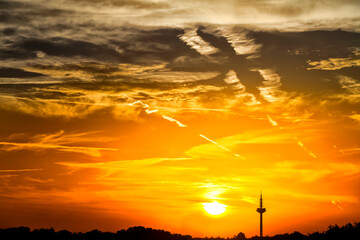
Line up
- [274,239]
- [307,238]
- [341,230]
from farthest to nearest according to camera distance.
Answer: [274,239]
[307,238]
[341,230]

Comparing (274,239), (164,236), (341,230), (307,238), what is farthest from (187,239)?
(341,230)

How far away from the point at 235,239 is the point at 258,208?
63.0ft

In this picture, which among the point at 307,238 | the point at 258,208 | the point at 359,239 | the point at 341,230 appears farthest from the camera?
the point at 258,208

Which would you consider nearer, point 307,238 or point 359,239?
point 359,239

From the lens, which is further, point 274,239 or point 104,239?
point 104,239

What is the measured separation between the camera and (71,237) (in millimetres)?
140375

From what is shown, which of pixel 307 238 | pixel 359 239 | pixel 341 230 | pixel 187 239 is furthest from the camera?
pixel 187 239

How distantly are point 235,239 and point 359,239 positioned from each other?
64314 millimetres

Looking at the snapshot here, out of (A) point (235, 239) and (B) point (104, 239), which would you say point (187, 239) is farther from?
(B) point (104, 239)

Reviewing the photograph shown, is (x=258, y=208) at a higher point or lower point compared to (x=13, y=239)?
higher

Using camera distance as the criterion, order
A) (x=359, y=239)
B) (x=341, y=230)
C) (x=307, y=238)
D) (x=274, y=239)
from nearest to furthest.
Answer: (x=359, y=239) → (x=341, y=230) → (x=307, y=238) → (x=274, y=239)

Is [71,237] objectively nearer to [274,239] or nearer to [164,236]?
[164,236]

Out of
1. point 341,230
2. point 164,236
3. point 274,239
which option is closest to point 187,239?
point 164,236

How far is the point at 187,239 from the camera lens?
149m
